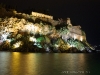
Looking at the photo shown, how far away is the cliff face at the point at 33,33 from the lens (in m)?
75.6

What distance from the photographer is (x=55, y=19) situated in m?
104

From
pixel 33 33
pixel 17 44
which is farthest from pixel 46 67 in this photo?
pixel 33 33

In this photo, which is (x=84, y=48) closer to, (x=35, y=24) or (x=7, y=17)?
(x=35, y=24)

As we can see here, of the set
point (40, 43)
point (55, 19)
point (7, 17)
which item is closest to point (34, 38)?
point (40, 43)

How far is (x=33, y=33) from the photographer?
83312 millimetres

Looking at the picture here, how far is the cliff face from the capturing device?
7560cm

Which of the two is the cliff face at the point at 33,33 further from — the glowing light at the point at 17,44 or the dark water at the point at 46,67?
the dark water at the point at 46,67

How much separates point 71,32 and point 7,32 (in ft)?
123

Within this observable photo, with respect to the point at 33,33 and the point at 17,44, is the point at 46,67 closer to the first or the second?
the point at 17,44

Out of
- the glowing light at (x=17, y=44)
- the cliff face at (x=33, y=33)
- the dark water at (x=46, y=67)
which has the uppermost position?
the cliff face at (x=33, y=33)

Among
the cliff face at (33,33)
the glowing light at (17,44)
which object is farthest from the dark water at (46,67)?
the cliff face at (33,33)

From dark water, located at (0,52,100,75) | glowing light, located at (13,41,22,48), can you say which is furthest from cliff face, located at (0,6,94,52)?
dark water, located at (0,52,100,75)

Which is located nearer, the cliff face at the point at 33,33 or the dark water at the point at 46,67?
the dark water at the point at 46,67

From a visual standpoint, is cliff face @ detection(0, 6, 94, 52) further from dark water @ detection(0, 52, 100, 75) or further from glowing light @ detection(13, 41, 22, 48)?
dark water @ detection(0, 52, 100, 75)
